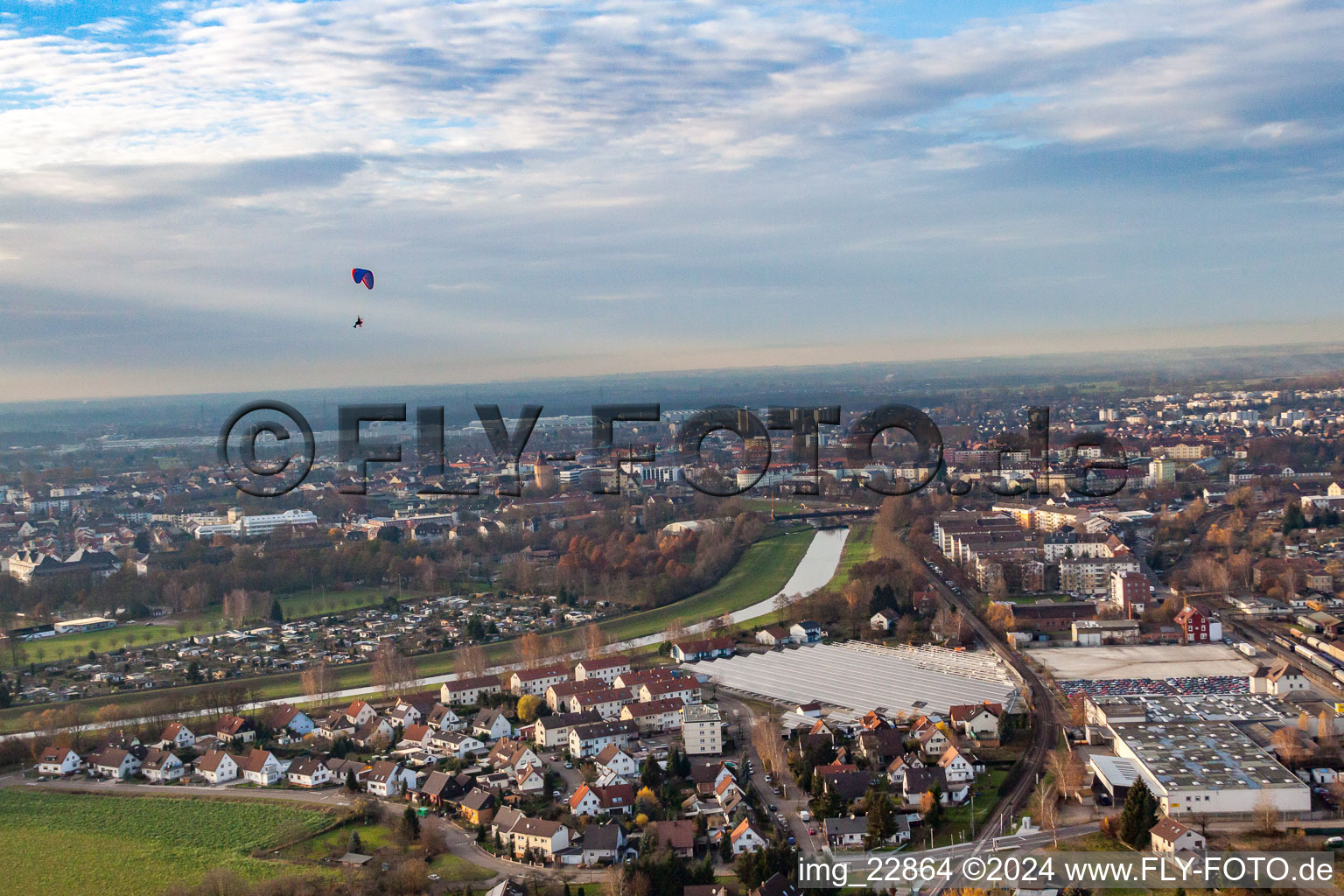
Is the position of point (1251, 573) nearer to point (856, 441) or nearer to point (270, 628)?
point (856, 441)

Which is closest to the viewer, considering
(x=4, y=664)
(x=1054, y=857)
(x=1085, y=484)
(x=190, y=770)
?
(x=1054, y=857)

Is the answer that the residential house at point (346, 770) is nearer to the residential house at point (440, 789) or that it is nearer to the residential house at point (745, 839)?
the residential house at point (440, 789)

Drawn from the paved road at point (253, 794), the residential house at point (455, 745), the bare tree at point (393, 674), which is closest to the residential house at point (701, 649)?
the bare tree at point (393, 674)

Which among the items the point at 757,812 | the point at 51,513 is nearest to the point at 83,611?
the point at 51,513

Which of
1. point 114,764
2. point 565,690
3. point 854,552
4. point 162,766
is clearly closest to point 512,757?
point 565,690

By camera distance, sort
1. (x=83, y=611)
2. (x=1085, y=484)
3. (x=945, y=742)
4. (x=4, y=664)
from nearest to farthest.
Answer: (x=945, y=742), (x=4, y=664), (x=83, y=611), (x=1085, y=484)

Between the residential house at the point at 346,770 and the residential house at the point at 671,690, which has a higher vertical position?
the residential house at the point at 671,690
